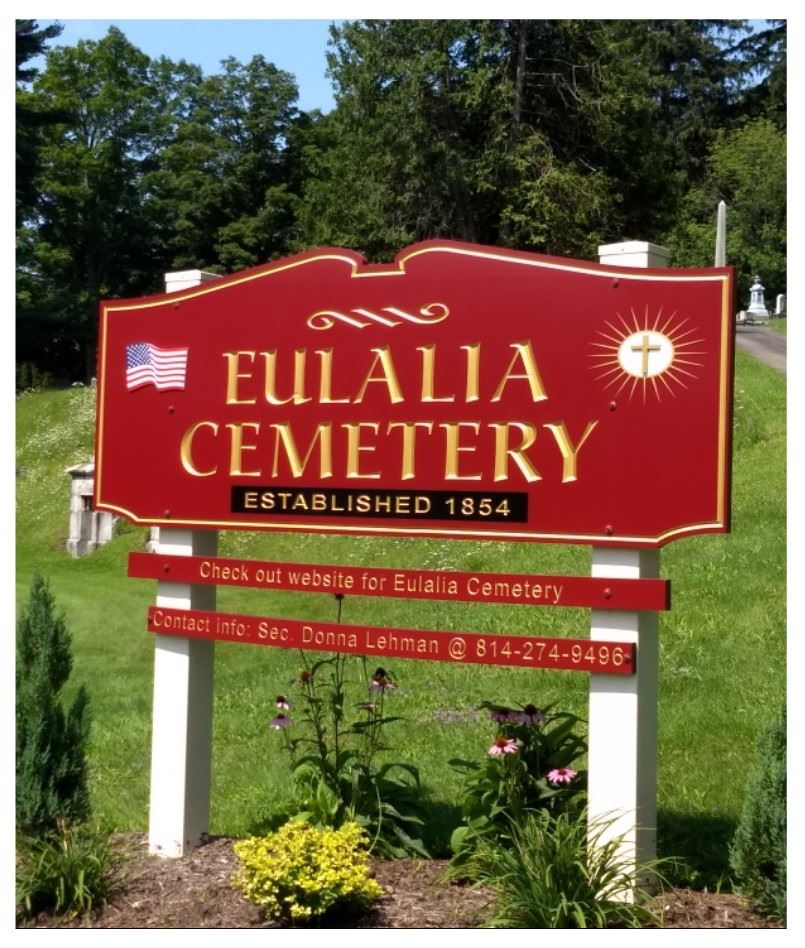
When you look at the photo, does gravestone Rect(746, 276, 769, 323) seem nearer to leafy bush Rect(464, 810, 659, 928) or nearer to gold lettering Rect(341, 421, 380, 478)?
gold lettering Rect(341, 421, 380, 478)

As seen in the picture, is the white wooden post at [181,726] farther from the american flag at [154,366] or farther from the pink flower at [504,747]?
the pink flower at [504,747]

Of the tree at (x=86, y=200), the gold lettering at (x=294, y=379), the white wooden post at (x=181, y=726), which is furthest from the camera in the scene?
the tree at (x=86, y=200)

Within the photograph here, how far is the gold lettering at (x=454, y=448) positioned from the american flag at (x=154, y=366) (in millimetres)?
1652

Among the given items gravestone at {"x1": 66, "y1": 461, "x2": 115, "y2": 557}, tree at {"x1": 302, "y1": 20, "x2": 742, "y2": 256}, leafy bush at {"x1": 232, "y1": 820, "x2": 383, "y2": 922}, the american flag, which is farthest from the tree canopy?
leafy bush at {"x1": 232, "y1": 820, "x2": 383, "y2": 922}

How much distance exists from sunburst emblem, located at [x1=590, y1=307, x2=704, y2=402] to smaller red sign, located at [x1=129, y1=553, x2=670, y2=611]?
85cm

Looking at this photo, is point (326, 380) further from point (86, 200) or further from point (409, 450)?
point (86, 200)

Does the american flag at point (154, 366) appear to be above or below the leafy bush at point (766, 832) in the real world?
above

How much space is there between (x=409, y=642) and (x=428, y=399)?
1.16 meters

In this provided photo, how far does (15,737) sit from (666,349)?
3.86 metres

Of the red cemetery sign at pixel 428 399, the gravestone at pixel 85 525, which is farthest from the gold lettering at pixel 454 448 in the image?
the gravestone at pixel 85 525

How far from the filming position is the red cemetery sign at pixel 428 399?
5176 mm

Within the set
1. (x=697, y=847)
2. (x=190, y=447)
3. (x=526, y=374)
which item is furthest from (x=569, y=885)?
(x=190, y=447)

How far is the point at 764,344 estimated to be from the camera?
2706 centimetres

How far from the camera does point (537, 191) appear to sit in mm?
31594
